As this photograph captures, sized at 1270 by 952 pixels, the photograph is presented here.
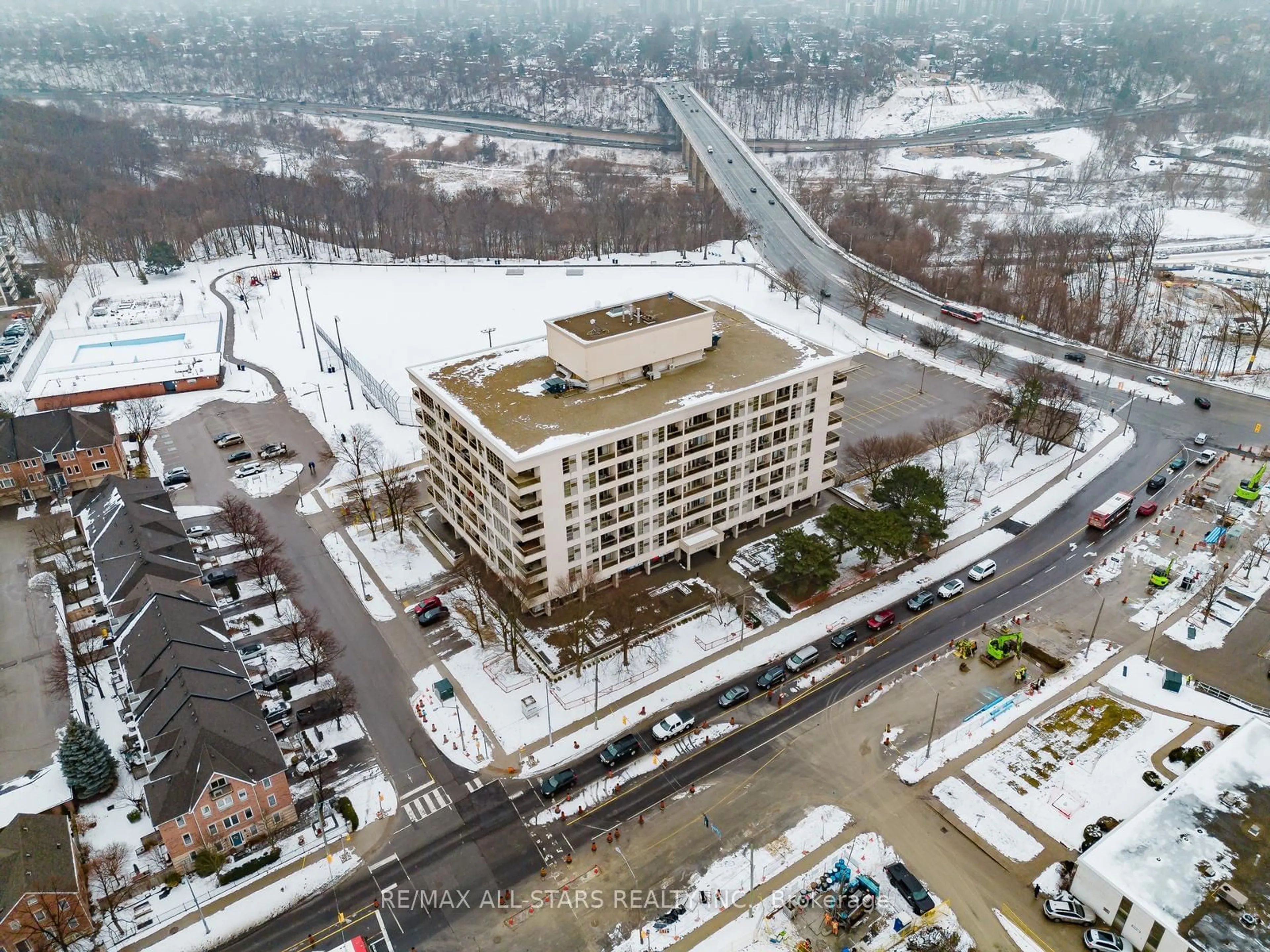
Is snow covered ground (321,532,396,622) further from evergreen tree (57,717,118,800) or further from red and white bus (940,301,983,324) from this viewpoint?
red and white bus (940,301,983,324)

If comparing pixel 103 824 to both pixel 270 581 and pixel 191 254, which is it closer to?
pixel 270 581

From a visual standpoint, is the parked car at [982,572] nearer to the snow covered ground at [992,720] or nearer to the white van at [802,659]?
the snow covered ground at [992,720]

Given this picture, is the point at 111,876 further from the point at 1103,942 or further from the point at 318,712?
the point at 1103,942

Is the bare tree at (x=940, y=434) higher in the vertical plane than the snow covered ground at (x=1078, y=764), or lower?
higher

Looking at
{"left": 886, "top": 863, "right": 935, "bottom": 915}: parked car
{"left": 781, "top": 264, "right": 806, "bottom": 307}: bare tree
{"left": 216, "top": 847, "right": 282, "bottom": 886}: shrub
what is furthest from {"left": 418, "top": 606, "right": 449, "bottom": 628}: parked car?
{"left": 781, "top": 264, "right": 806, "bottom": 307}: bare tree

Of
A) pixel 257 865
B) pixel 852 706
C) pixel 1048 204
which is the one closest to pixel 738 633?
pixel 852 706

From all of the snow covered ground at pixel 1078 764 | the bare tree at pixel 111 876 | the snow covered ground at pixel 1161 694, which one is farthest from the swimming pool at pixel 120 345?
the snow covered ground at pixel 1161 694
